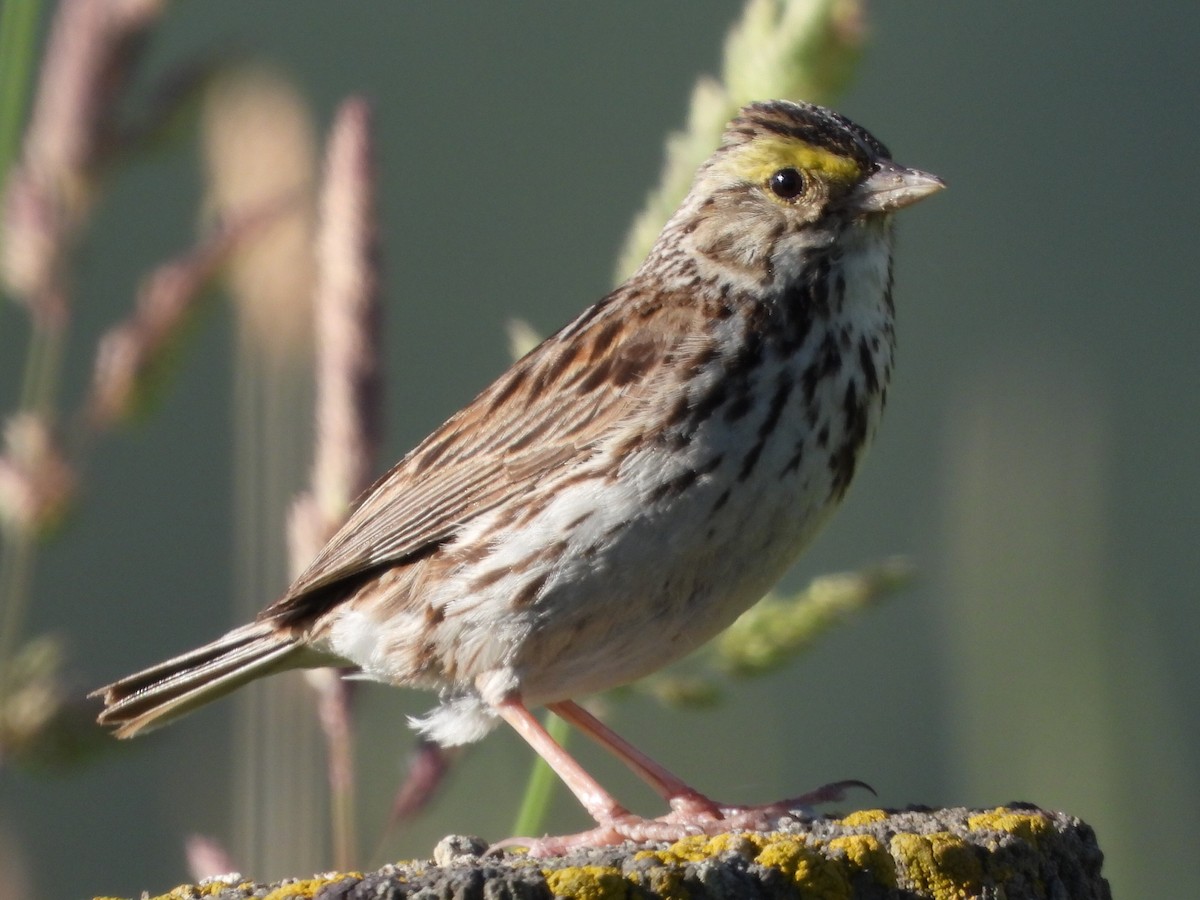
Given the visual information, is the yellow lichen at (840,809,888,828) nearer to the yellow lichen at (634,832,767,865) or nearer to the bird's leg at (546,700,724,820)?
the yellow lichen at (634,832,767,865)

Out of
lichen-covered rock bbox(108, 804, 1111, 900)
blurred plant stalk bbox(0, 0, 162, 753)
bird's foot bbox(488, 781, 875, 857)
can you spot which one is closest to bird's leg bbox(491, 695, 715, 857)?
bird's foot bbox(488, 781, 875, 857)

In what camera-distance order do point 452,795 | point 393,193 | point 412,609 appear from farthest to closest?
1. point 393,193
2. point 452,795
3. point 412,609

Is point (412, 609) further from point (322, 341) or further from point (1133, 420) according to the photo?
point (1133, 420)

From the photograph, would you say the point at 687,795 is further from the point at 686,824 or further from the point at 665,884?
the point at 665,884

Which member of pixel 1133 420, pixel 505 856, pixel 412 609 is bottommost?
pixel 505 856

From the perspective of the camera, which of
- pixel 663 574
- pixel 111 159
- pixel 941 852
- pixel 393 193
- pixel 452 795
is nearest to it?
pixel 941 852

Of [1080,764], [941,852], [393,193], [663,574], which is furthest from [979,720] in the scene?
[393,193]
